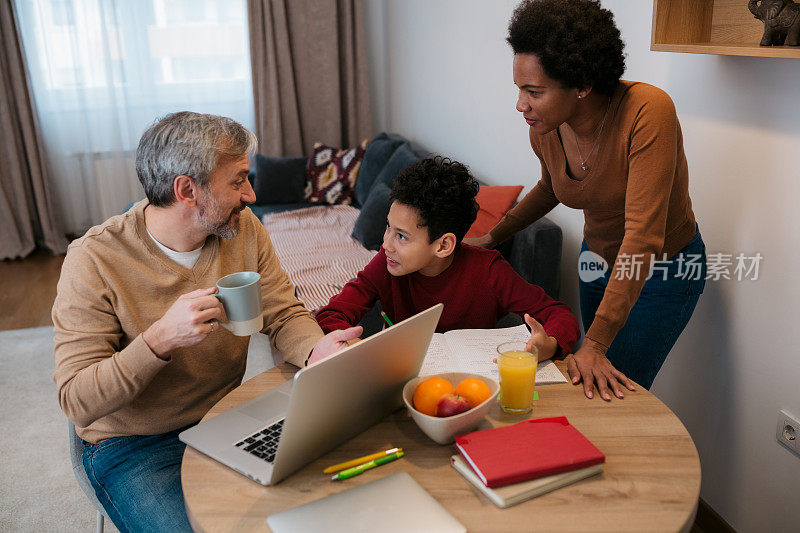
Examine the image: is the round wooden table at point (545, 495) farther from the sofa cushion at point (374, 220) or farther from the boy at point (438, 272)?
the sofa cushion at point (374, 220)

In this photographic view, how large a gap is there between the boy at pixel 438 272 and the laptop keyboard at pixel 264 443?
1.29ft

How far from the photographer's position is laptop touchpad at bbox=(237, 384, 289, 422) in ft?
4.12

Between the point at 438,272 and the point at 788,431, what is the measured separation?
958 mm

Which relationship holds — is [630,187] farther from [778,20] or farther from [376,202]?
[376,202]

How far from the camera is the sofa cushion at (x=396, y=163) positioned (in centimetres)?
363

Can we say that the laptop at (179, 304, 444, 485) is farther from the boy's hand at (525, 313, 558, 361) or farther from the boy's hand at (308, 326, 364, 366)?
the boy's hand at (525, 313, 558, 361)

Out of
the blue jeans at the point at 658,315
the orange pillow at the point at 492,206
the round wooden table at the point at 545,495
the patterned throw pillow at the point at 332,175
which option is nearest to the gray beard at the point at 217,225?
the round wooden table at the point at 545,495

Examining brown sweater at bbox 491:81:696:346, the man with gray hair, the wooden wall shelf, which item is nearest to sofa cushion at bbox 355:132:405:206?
brown sweater at bbox 491:81:696:346

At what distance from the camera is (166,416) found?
144 cm

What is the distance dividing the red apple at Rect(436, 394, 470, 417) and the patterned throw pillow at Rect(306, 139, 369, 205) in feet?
11.3

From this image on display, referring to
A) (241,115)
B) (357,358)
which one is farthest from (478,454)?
(241,115)

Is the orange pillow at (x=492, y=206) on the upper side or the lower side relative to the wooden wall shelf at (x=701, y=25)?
lower

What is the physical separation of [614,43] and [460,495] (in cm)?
102

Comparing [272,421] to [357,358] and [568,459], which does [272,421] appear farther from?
[568,459]
